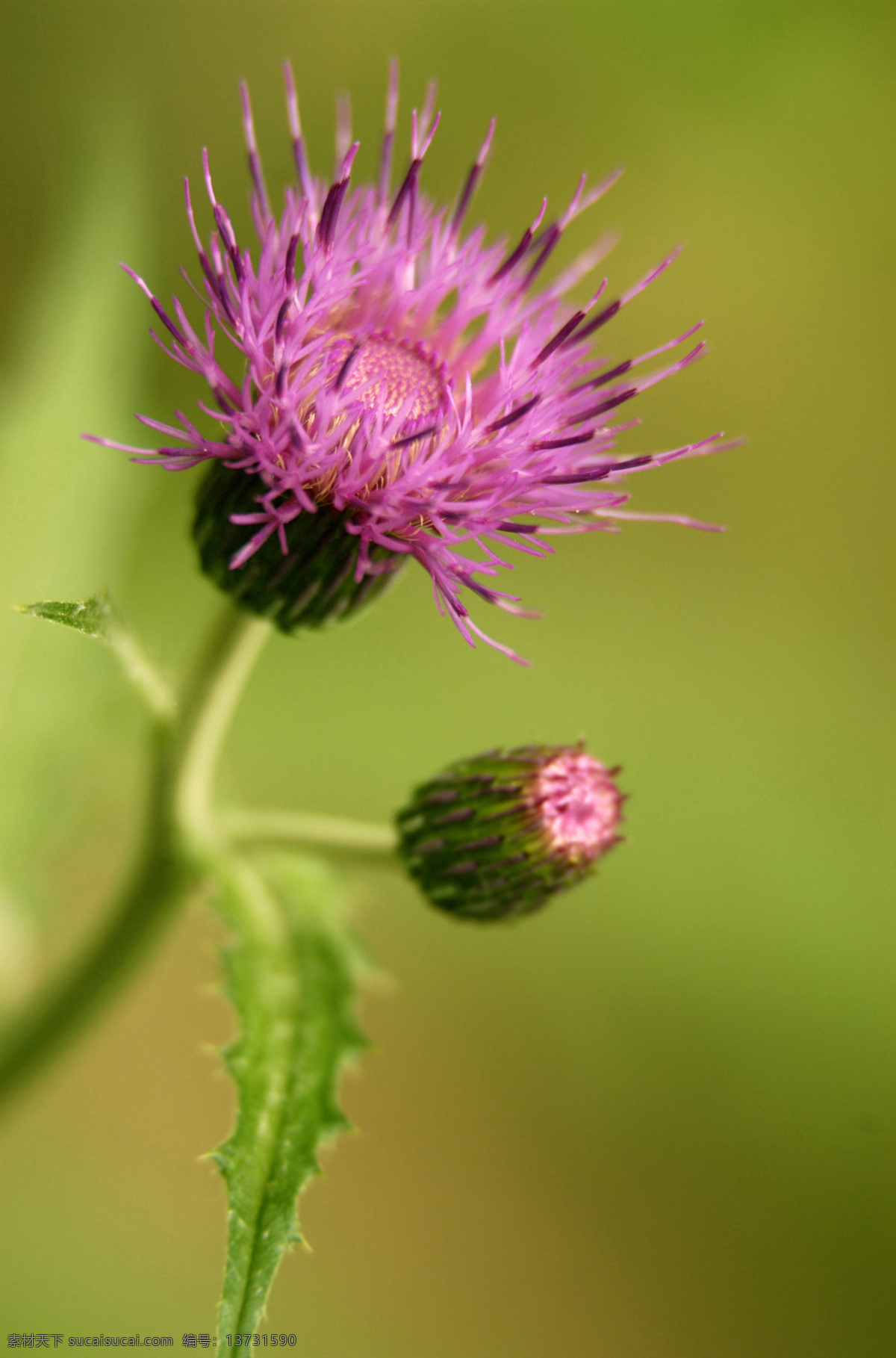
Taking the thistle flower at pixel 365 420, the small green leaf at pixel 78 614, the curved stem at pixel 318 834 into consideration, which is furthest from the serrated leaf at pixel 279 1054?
the small green leaf at pixel 78 614

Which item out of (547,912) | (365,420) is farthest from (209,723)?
(547,912)

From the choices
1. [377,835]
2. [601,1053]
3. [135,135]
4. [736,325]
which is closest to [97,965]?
[377,835]

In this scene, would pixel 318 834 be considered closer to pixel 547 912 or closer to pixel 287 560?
pixel 287 560

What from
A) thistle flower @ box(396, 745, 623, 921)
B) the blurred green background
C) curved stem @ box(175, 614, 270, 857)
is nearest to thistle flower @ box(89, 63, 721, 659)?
curved stem @ box(175, 614, 270, 857)

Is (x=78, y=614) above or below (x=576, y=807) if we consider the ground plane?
above

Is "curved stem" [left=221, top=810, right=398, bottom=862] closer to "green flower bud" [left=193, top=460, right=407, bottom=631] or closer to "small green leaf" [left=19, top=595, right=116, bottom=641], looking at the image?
"green flower bud" [left=193, top=460, right=407, bottom=631]

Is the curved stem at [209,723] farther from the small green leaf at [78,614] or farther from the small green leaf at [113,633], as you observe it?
the small green leaf at [78,614]

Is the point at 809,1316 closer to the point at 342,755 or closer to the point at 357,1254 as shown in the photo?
the point at 357,1254
